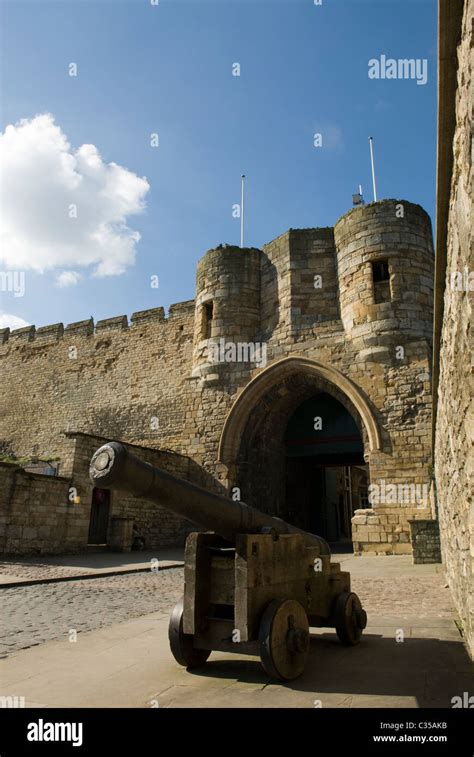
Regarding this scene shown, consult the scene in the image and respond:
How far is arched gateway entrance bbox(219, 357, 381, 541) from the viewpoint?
1227 centimetres

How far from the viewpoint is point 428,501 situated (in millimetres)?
10336

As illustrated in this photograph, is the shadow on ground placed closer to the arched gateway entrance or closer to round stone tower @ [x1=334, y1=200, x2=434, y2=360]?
the arched gateway entrance

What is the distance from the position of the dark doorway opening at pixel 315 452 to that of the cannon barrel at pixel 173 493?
10883 millimetres

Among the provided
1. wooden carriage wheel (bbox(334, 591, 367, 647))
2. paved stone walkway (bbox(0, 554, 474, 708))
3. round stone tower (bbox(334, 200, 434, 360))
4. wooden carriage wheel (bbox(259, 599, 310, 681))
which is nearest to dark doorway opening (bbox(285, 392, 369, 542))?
round stone tower (bbox(334, 200, 434, 360))

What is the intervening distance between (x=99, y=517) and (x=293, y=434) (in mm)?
5937

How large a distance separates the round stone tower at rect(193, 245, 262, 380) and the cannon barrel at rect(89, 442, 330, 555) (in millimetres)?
10330

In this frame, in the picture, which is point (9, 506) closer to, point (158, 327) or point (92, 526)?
point (92, 526)

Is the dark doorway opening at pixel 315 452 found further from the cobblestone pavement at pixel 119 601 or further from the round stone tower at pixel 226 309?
the cobblestone pavement at pixel 119 601

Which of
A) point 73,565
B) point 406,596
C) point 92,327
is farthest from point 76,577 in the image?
point 92,327

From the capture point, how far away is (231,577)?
10.1ft

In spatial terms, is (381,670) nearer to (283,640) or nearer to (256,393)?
(283,640)

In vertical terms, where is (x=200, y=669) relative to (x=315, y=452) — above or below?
below

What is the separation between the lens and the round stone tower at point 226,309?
13.7m
